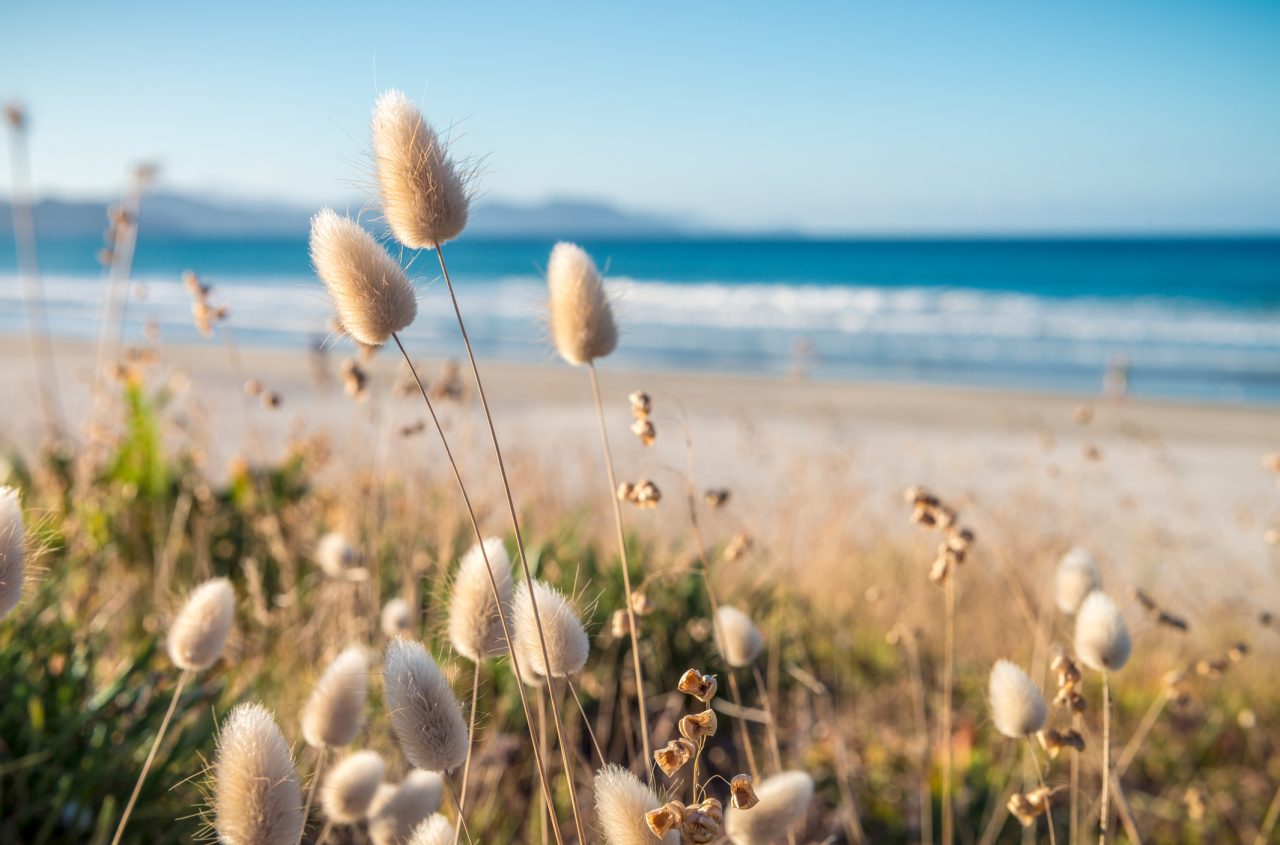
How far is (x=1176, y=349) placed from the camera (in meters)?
22.4

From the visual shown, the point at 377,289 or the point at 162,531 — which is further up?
the point at 377,289

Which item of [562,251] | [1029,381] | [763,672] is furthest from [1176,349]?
[562,251]

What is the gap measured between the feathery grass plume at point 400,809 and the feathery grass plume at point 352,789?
0.07ft

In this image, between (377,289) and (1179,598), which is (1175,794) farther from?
(377,289)

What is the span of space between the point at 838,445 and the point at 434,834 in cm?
751

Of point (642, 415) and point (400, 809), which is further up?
point (642, 415)

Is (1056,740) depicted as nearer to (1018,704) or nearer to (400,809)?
(1018,704)

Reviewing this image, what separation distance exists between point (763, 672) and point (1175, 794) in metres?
1.42

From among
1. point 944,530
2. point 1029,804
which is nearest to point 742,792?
point 1029,804

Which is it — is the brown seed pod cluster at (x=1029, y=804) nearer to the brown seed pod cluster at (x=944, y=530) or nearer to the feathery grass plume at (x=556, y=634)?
the brown seed pod cluster at (x=944, y=530)

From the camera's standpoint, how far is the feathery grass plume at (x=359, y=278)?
A: 1.12 m

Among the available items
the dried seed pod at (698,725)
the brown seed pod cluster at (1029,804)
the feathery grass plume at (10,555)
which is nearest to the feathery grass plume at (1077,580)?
the brown seed pod cluster at (1029,804)

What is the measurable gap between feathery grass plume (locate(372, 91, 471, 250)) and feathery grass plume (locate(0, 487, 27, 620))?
504 mm

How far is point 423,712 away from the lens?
1041 mm
